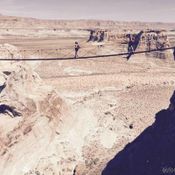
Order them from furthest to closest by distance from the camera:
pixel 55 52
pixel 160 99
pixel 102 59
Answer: pixel 55 52, pixel 102 59, pixel 160 99

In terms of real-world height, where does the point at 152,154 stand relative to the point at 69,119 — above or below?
above

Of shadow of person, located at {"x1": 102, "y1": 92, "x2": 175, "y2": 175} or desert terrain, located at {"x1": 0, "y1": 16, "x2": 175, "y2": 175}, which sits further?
desert terrain, located at {"x1": 0, "y1": 16, "x2": 175, "y2": 175}

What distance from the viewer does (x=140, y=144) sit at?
70.1 ft

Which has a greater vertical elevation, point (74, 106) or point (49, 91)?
point (49, 91)

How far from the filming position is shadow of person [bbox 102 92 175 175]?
18.8 metres

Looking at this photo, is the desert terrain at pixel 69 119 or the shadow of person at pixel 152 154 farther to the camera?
the desert terrain at pixel 69 119

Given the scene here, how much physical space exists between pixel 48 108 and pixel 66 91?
1163cm

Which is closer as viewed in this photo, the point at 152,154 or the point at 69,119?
the point at 152,154

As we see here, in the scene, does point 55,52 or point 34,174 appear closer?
point 34,174

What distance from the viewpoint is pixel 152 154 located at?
1991 centimetres

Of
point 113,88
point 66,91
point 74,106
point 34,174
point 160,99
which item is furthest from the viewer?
point 113,88

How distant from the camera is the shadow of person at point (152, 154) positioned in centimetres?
1878

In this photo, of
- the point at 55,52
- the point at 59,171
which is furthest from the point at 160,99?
the point at 55,52

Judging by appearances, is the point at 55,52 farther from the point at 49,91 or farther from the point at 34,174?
the point at 34,174
